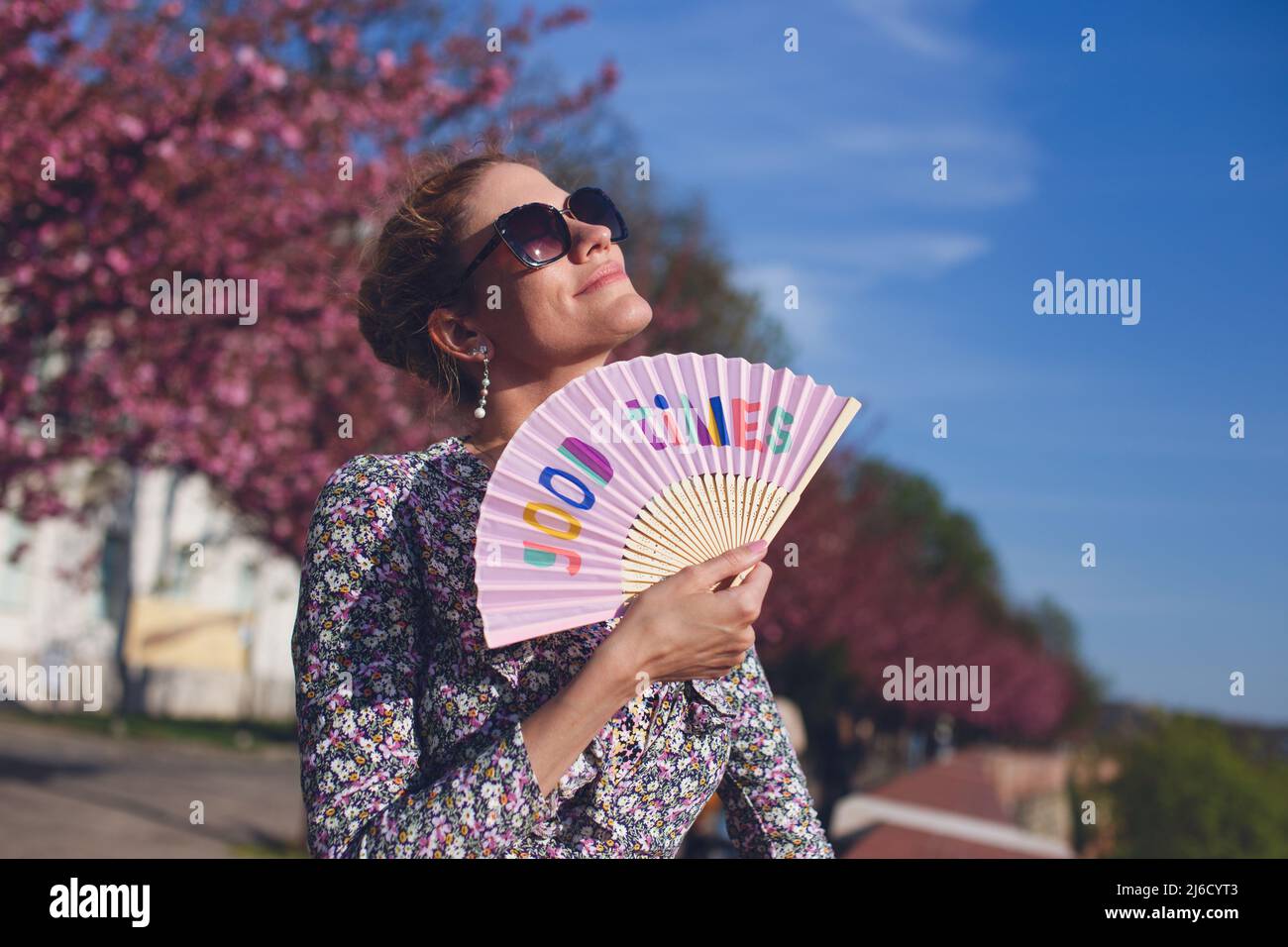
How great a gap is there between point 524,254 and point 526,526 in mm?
557

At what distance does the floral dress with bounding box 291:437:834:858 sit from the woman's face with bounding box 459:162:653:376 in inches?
9.7

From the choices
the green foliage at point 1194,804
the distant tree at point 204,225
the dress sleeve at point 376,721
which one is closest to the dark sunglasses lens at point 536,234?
the dress sleeve at point 376,721

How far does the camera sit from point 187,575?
96.2ft

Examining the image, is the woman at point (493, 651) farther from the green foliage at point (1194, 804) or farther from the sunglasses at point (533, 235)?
the green foliage at point (1194, 804)

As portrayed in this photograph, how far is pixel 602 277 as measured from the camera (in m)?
2.15

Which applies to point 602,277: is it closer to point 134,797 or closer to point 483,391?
point 483,391

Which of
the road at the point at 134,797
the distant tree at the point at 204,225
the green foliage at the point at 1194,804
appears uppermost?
the distant tree at the point at 204,225

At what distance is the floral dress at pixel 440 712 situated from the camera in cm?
167

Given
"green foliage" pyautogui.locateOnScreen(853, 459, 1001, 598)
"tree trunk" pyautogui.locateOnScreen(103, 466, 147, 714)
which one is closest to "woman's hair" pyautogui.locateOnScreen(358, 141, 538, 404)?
"tree trunk" pyautogui.locateOnScreen(103, 466, 147, 714)

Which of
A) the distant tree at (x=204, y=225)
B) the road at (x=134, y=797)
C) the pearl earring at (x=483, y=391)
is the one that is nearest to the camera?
the pearl earring at (x=483, y=391)

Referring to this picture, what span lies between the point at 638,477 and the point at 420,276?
2.27ft

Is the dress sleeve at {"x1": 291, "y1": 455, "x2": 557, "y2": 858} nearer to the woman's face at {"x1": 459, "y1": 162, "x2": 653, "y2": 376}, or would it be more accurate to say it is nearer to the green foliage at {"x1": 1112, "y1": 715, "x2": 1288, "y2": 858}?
the woman's face at {"x1": 459, "y1": 162, "x2": 653, "y2": 376}

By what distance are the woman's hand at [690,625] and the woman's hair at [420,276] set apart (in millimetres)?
738
